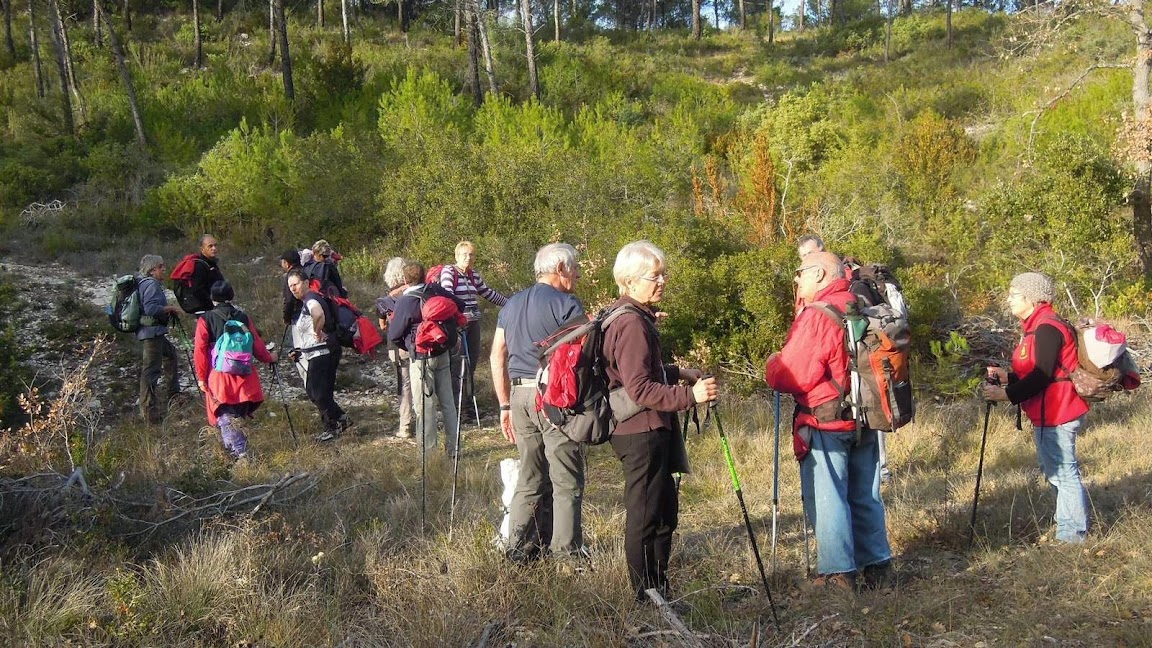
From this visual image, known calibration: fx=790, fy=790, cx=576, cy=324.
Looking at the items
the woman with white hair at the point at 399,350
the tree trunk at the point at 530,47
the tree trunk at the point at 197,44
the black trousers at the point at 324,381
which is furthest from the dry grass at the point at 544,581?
the tree trunk at the point at 197,44

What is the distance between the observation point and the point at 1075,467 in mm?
4148

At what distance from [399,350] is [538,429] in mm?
3095

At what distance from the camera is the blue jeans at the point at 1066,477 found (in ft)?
13.6

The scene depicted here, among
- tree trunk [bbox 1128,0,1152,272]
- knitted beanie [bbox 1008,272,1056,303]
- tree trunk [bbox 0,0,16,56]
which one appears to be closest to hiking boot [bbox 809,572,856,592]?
knitted beanie [bbox 1008,272,1056,303]

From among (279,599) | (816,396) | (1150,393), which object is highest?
(816,396)

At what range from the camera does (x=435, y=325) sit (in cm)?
601

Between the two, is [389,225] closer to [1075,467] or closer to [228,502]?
[228,502]

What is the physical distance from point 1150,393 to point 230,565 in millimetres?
8591

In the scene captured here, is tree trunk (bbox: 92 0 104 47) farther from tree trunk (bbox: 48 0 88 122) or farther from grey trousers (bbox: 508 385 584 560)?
grey trousers (bbox: 508 385 584 560)

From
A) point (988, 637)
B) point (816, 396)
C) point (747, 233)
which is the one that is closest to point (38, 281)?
point (747, 233)

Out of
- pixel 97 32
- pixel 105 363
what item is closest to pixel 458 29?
pixel 97 32

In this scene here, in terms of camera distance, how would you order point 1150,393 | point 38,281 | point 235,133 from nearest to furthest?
point 1150,393 < point 38,281 < point 235,133

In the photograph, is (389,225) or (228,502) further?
(389,225)

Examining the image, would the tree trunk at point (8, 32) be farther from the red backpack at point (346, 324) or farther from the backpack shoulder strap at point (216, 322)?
the backpack shoulder strap at point (216, 322)
